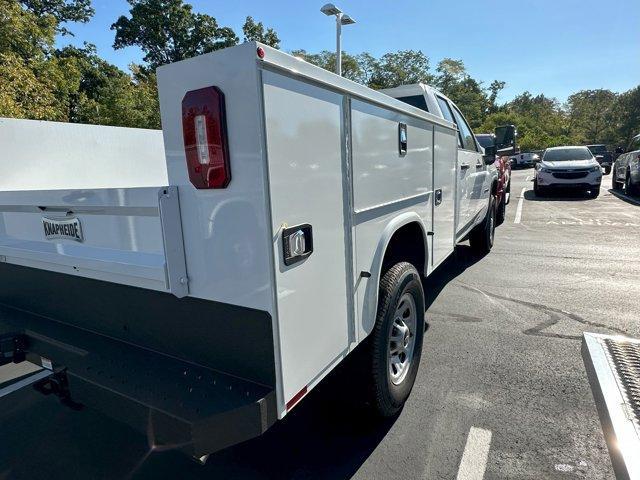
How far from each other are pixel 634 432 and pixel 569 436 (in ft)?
3.31

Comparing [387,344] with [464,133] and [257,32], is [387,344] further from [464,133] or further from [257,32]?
[257,32]

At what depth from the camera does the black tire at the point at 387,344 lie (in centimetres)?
236

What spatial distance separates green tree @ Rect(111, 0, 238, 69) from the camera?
101ft

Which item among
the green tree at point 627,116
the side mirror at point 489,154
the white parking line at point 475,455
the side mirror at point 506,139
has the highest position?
the green tree at point 627,116

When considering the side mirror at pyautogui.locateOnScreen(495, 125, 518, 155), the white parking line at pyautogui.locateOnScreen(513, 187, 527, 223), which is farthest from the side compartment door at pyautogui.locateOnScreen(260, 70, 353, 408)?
the white parking line at pyautogui.locateOnScreen(513, 187, 527, 223)

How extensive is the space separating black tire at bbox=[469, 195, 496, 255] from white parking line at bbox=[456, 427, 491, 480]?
4.52 meters

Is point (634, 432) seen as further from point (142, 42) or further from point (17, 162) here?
point (142, 42)

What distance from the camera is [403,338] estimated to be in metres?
2.83

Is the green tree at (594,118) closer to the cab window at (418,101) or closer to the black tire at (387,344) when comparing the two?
the cab window at (418,101)

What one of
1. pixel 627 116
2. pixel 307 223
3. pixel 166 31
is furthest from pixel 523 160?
pixel 627 116

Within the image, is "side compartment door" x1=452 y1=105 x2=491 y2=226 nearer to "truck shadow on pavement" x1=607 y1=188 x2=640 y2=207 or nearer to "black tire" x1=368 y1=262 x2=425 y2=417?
"black tire" x1=368 y1=262 x2=425 y2=417

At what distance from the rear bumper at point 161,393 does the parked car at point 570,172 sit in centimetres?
1493

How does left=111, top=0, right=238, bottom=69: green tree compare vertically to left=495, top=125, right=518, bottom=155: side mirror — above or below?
above

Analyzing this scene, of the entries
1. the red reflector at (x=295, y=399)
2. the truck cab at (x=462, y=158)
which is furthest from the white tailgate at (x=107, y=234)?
the truck cab at (x=462, y=158)
